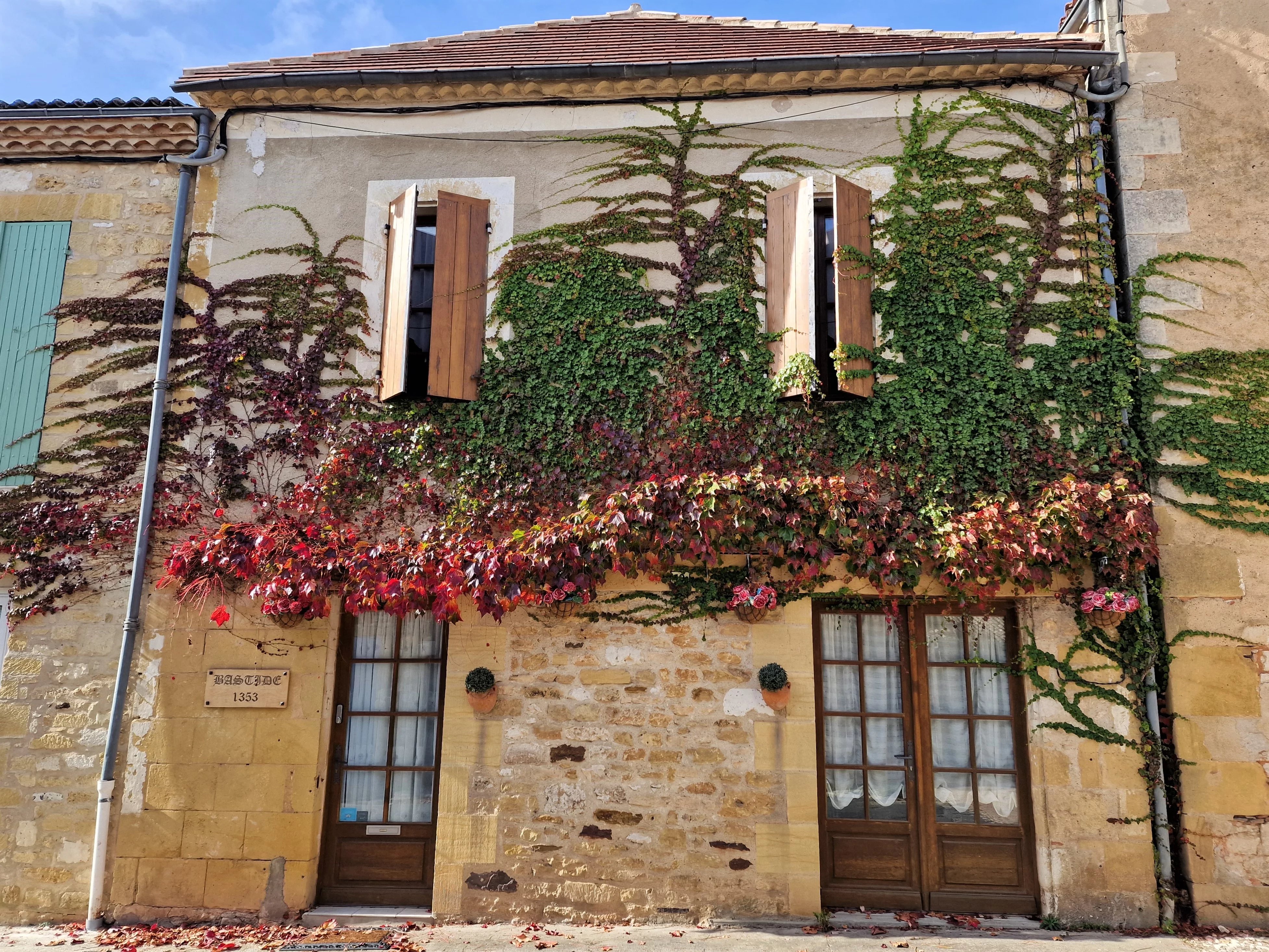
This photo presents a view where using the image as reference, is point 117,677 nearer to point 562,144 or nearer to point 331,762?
point 331,762

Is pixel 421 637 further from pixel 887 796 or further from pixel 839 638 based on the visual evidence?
pixel 887 796

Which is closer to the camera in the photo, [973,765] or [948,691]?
[973,765]

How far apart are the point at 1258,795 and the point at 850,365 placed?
3444mm

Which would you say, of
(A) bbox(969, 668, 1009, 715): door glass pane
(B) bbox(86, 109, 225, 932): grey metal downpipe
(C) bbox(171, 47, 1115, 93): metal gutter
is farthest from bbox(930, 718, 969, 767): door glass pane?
(B) bbox(86, 109, 225, 932): grey metal downpipe

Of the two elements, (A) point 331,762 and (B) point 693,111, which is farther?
(B) point 693,111

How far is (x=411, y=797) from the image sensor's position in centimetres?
576

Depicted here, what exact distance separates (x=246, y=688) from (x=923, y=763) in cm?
427

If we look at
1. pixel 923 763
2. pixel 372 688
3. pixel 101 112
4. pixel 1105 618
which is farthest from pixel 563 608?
pixel 101 112

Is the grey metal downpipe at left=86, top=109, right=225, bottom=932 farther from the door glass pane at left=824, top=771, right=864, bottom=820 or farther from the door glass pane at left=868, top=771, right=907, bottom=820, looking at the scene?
the door glass pane at left=868, top=771, right=907, bottom=820

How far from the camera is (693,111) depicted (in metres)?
6.36

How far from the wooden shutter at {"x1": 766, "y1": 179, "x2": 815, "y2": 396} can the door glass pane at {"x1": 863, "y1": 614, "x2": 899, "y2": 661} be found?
5.05 feet

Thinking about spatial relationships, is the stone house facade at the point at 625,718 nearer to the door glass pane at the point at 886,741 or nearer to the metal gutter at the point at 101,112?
the door glass pane at the point at 886,741

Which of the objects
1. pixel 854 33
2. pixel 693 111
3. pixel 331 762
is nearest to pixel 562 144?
pixel 693 111

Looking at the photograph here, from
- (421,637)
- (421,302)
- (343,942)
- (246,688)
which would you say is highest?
(421,302)
